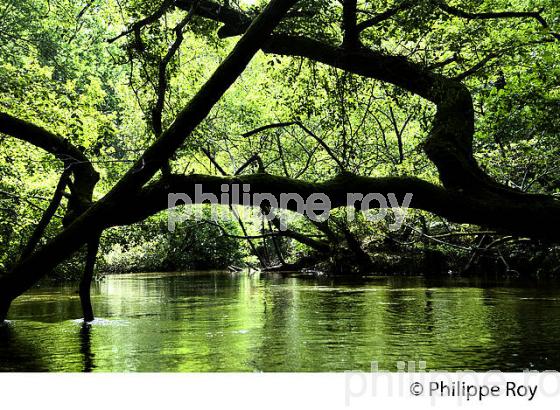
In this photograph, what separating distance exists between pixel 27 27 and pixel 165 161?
85.2 feet

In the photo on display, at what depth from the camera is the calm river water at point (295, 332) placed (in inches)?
328

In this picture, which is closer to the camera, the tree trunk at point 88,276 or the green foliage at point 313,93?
the tree trunk at point 88,276

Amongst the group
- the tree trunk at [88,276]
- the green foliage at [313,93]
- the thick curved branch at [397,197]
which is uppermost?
the green foliage at [313,93]

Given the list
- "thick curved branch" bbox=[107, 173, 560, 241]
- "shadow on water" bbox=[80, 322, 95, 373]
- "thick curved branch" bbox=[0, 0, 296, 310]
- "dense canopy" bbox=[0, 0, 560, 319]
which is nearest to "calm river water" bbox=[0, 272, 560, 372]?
"shadow on water" bbox=[80, 322, 95, 373]

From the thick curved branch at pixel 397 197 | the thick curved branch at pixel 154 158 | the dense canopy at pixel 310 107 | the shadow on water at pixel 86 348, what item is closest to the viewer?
the shadow on water at pixel 86 348

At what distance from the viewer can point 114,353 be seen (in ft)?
29.8

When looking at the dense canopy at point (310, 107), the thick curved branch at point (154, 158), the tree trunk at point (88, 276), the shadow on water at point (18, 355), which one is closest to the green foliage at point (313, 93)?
the dense canopy at point (310, 107)

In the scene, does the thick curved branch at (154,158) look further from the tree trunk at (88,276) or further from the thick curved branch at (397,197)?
the tree trunk at (88,276)

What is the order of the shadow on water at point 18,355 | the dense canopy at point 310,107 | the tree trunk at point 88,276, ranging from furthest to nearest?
the tree trunk at point 88,276 → the dense canopy at point 310,107 → the shadow on water at point 18,355

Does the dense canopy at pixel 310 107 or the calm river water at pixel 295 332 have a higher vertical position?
the dense canopy at pixel 310 107

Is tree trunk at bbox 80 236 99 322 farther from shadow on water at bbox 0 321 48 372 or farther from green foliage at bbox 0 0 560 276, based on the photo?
green foliage at bbox 0 0 560 276

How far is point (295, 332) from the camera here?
36.1 ft
